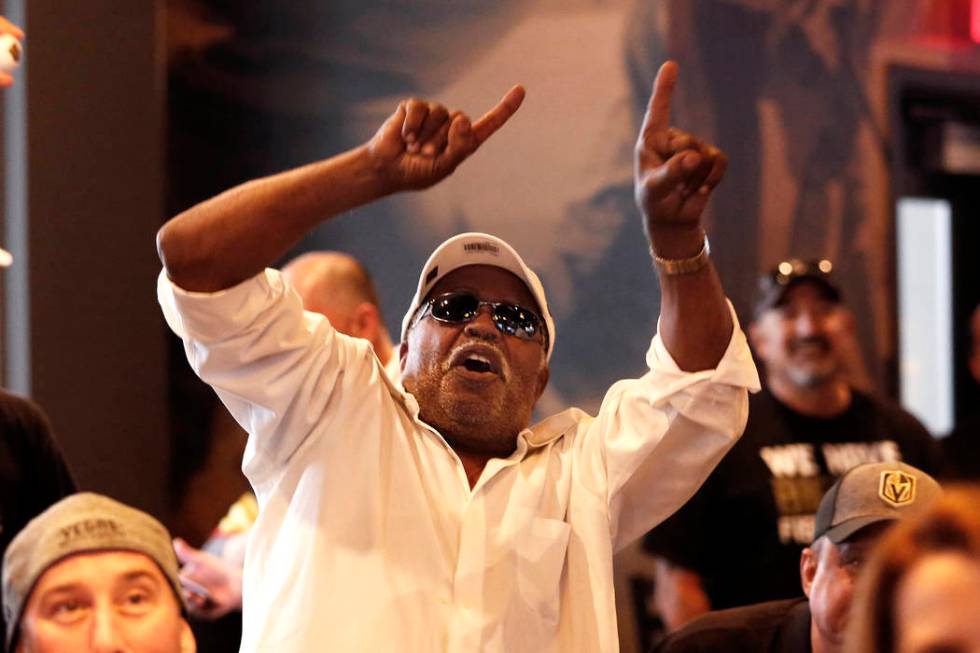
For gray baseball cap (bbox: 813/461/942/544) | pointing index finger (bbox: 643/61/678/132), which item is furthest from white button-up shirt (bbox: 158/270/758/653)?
gray baseball cap (bbox: 813/461/942/544)

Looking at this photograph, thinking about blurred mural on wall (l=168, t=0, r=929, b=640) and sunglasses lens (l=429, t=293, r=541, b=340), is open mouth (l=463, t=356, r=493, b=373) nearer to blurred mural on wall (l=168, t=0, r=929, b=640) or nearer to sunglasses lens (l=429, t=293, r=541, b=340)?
sunglasses lens (l=429, t=293, r=541, b=340)

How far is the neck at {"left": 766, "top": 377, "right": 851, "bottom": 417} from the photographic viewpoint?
160 inches

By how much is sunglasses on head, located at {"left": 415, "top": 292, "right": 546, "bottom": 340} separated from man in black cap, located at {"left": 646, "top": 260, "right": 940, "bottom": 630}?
138 centimetres

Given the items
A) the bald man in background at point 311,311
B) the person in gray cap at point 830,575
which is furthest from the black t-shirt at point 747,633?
the bald man in background at point 311,311

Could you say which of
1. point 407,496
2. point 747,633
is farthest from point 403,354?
point 747,633

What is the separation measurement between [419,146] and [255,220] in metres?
0.26

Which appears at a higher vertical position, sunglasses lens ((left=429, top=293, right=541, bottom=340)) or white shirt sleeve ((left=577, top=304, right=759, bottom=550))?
sunglasses lens ((left=429, top=293, right=541, bottom=340))

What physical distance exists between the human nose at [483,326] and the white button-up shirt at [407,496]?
0.53 feet

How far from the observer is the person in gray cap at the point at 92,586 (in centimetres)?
268

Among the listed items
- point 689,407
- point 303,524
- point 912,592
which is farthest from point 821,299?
point 912,592

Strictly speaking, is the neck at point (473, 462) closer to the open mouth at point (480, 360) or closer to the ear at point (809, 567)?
the open mouth at point (480, 360)

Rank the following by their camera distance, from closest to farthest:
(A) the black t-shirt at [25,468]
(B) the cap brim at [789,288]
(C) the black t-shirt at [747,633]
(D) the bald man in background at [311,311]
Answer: (C) the black t-shirt at [747,633]
(A) the black t-shirt at [25,468]
(D) the bald man in background at [311,311]
(B) the cap brim at [789,288]

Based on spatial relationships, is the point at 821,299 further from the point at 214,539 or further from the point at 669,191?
the point at 669,191

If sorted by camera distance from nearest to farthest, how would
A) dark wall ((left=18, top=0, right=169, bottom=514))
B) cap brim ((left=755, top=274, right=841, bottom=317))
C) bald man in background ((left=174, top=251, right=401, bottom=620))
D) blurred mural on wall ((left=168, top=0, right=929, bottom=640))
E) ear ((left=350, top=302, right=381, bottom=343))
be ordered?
1. bald man in background ((left=174, top=251, right=401, bottom=620))
2. ear ((left=350, top=302, right=381, bottom=343))
3. cap brim ((left=755, top=274, right=841, bottom=317))
4. dark wall ((left=18, top=0, right=169, bottom=514))
5. blurred mural on wall ((left=168, top=0, right=929, bottom=640))
